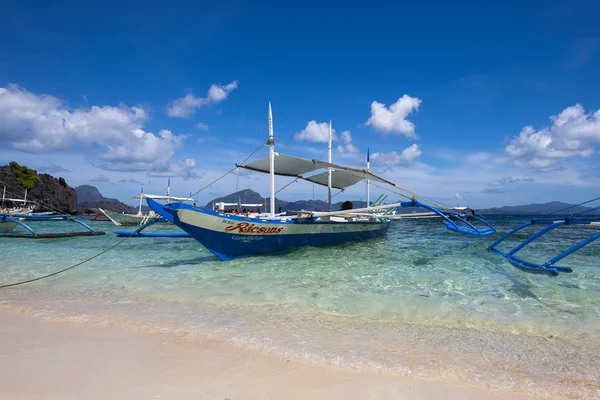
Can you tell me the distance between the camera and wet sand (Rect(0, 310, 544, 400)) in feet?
10.6

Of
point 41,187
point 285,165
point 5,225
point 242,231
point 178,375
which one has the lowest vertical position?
point 178,375

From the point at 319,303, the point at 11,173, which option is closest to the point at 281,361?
the point at 319,303

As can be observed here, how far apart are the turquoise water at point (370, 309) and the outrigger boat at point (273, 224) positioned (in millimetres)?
885

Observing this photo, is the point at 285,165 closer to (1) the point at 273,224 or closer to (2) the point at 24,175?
(1) the point at 273,224

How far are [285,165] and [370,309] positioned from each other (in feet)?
32.7

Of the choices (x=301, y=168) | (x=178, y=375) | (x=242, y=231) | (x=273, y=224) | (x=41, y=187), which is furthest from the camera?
(x=41, y=187)

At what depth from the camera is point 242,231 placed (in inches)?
477

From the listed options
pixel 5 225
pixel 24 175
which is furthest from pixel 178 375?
pixel 24 175

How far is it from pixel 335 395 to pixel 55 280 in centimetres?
957

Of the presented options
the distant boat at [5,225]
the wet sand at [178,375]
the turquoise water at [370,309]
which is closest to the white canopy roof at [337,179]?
the turquoise water at [370,309]

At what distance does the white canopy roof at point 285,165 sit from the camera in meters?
14.6

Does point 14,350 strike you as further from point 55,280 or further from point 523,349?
point 523,349

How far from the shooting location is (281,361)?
403cm

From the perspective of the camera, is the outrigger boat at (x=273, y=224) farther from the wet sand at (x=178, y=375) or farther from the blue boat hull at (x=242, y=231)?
the wet sand at (x=178, y=375)
